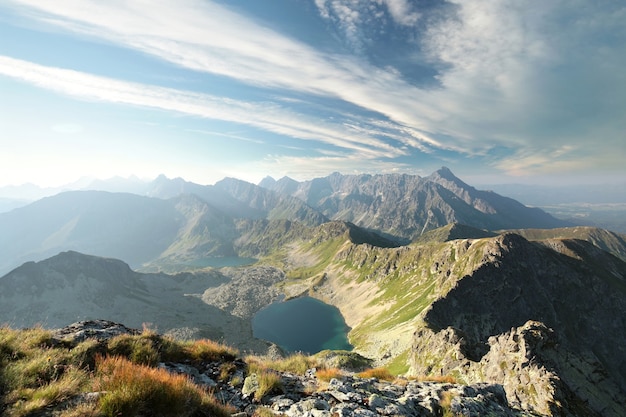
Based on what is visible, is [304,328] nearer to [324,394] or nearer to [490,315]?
[490,315]

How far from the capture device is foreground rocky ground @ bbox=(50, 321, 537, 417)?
11.3m

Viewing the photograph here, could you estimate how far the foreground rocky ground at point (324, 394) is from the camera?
37.1 feet

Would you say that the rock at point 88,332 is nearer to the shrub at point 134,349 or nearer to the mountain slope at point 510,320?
the shrub at point 134,349

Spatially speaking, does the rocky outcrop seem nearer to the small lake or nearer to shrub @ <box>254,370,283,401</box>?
shrub @ <box>254,370,283,401</box>

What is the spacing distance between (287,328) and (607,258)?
20498cm

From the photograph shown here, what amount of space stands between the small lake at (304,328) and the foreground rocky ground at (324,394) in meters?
135

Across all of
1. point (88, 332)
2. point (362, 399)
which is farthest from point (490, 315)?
point (88, 332)

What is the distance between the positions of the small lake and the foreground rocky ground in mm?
135230

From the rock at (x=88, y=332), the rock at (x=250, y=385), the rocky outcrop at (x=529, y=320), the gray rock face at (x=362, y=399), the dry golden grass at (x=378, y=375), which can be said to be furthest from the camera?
the rocky outcrop at (x=529, y=320)

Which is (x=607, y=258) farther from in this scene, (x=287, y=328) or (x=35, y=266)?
(x=35, y=266)

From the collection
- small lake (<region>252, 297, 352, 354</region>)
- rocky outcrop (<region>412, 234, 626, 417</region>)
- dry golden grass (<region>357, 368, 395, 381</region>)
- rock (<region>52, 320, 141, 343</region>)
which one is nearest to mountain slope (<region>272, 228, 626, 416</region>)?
rocky outcrop (<region>412, 234, 626, 417</region>)

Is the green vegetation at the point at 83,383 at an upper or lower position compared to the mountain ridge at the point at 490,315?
upper

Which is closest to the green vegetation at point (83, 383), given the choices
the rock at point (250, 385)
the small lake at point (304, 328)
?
the rock at point (250, 385)

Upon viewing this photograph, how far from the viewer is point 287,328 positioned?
171 metres
